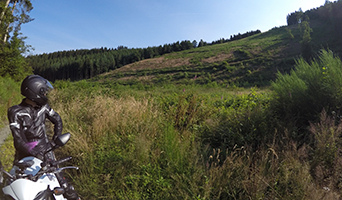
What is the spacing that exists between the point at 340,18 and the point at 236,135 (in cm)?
7448

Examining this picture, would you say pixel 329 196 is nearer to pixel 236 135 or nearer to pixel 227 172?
pixel 227 172

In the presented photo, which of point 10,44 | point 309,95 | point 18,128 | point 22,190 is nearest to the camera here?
point 22,190

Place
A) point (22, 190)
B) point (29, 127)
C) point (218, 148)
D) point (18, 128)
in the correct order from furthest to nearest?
point (218, 148), point (29, 127), point (18, 128), point (22, 190)

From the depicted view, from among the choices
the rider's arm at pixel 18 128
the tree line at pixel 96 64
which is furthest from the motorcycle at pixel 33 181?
the tree line at pixel 96 64

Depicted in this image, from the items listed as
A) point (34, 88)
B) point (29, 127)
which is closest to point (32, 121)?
point (29, 127)

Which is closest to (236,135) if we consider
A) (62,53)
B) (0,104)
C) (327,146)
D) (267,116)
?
(267,116)

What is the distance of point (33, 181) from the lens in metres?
1.44

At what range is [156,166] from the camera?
3.10 meters

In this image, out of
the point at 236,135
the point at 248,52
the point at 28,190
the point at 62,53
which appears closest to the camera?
the point at 28,190

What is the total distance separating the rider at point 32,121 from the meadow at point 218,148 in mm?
1081

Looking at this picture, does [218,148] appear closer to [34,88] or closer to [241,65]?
[34,88]

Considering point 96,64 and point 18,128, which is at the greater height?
point 96,64

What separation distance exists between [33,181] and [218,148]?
3.08 metres

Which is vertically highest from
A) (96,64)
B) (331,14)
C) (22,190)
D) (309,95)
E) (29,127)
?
(96,64)
